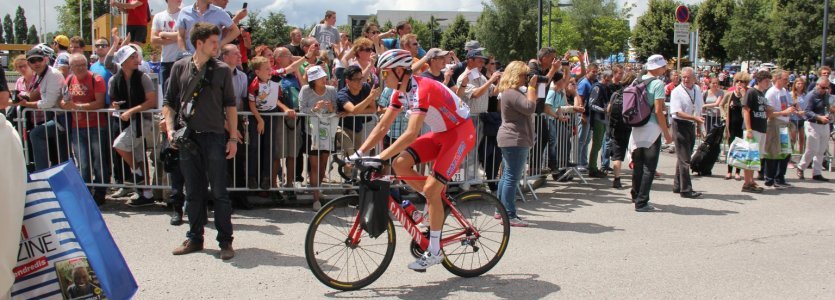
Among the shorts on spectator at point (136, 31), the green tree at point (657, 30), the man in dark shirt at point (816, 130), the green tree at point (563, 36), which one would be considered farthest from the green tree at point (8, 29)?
the man in dark shirt at point (816, 130)

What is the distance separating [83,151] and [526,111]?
498 centimetres

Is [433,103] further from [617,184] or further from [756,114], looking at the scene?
[756,114]

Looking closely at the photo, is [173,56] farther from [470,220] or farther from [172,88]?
[470,220]

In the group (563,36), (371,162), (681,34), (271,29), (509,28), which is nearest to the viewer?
(371,162)

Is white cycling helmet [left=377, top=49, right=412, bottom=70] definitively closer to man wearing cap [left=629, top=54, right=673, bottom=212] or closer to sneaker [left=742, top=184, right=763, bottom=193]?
Answer: man wearing cap [left=629, top=54, right=673, bottom=212]

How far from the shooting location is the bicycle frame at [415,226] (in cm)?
544

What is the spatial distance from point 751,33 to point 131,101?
5288 centimetres

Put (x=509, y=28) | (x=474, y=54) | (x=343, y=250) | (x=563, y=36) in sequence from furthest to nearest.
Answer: (x=509, y=28)
(x=563, y=36)
(x=474, y=54)
(x=343, y=250)

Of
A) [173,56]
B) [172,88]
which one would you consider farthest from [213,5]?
[172,88]

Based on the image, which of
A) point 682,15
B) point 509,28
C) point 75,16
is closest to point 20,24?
point 75,16

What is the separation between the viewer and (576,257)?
6.68 m

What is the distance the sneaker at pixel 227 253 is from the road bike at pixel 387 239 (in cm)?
121

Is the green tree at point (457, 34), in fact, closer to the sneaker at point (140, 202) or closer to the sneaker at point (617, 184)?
the sneaker at point (617, 184)

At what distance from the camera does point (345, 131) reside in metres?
8.84
